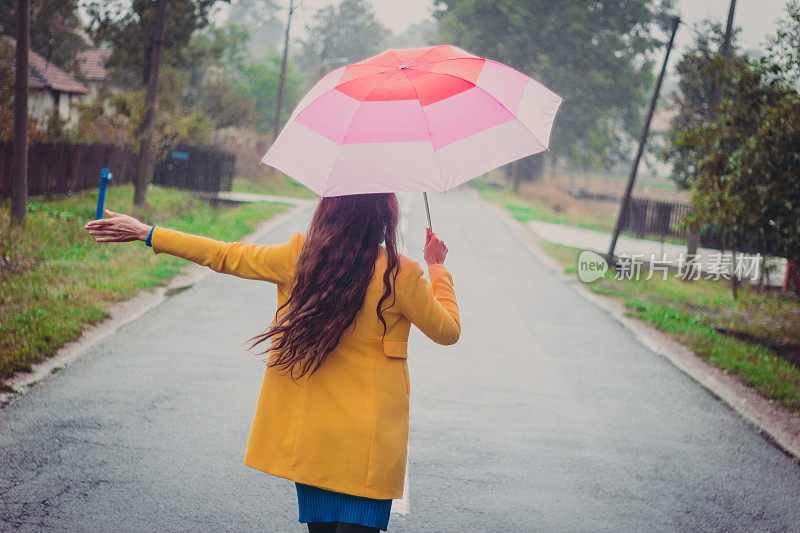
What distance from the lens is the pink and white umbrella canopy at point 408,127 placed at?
8.41ft

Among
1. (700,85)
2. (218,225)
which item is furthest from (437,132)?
(700,85)

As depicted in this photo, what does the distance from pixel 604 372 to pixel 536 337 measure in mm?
1605

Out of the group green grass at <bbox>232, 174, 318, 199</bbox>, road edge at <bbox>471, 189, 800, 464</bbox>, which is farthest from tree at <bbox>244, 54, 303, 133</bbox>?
road edge at <bbox>471, 189, 800, 464</bbox>

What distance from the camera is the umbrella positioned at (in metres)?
2.56

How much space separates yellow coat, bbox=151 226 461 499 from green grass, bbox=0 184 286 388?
4682mm

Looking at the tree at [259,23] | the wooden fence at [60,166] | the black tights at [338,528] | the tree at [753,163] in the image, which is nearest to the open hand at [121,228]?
the black tights at [338,528]

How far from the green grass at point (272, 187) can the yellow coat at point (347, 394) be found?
2950 centimetres

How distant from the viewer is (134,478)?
4.60 metres

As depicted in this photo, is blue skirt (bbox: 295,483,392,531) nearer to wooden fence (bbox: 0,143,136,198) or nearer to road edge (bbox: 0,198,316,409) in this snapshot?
road edge (bbox: 0,198,316,409)

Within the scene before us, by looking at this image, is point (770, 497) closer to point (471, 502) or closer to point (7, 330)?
point (471, 502)

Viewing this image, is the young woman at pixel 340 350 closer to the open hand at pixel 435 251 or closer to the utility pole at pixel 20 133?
the open hand at pixel 435 251

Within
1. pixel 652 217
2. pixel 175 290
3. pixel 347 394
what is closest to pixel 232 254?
pixel 347 394

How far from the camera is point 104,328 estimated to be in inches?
327

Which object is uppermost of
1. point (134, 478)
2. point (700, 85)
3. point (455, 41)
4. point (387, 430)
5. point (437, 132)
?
point (455, 41)
